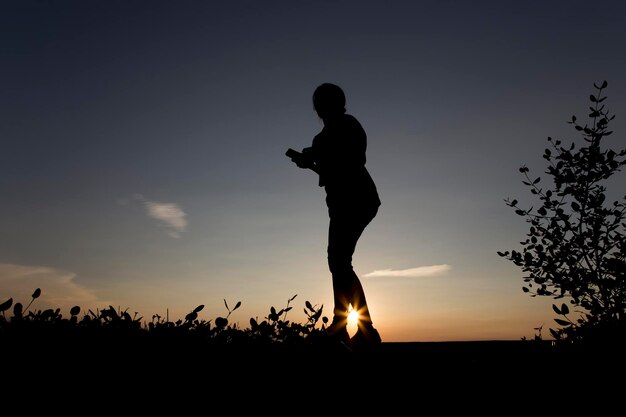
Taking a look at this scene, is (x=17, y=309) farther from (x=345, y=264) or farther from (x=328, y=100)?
(x=328, y=100)

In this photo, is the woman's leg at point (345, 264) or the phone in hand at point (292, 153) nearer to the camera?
the woman's leg at point (345, 264)

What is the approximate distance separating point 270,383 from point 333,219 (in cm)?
303

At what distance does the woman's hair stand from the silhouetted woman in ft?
0.50

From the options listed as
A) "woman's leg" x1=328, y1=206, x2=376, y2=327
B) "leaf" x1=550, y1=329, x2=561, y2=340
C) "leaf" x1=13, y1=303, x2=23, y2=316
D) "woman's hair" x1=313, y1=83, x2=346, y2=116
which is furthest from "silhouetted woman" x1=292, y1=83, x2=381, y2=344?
"leaf" x1=13, y1=303, x2=23, y2=316

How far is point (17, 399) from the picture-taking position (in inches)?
123

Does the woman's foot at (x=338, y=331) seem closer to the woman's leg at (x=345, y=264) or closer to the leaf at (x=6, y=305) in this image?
the woman's leg at (x=345, y=264)

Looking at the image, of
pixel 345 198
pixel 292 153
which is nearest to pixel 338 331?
pixel 345 198

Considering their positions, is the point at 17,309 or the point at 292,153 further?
the point at 292,153

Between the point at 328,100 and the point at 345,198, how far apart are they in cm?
134

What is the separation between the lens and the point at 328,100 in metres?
6.84

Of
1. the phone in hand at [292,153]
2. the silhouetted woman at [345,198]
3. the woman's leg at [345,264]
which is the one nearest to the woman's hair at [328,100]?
the silhouetted woman at [345,198]

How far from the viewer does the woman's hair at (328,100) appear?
684cm

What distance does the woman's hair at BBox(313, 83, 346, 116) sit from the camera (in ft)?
22.4

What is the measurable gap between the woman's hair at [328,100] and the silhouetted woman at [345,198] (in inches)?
5.9
